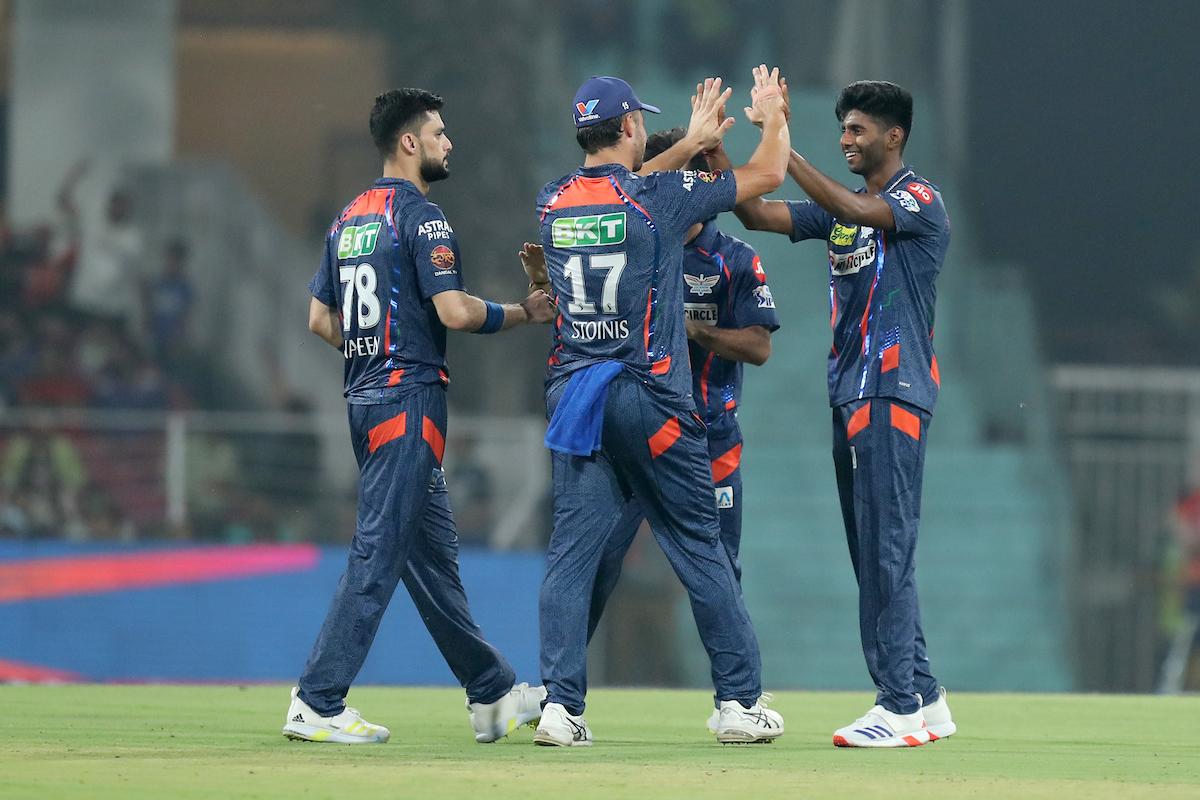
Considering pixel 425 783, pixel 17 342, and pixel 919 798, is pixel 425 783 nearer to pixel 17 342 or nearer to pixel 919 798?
pixel 919 798

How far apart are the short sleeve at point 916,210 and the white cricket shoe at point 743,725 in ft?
5.43

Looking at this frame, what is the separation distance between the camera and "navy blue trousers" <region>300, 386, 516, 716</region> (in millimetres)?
6090

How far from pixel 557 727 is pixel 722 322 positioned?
1881 millimetres

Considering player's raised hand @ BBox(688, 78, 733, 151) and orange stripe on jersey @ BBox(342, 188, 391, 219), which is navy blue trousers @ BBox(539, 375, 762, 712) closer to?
player's raised hand @ BBox(688, 78, 733, 151)

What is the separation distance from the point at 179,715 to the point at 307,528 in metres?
6.21

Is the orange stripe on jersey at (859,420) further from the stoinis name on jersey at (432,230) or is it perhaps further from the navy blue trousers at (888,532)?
the stoinis name on jersey at (432,230)

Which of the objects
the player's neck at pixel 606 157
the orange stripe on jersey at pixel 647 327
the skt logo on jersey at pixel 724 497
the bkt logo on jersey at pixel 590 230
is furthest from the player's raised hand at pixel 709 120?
the skt logo on jersey at pixel 724 497

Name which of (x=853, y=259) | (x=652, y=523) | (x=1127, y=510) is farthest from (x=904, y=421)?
(x=1127, y=510)

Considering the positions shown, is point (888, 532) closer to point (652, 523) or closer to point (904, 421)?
point (904, 421)

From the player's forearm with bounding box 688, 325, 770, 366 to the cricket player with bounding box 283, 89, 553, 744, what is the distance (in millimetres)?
719

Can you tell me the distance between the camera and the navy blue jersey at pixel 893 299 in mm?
6262

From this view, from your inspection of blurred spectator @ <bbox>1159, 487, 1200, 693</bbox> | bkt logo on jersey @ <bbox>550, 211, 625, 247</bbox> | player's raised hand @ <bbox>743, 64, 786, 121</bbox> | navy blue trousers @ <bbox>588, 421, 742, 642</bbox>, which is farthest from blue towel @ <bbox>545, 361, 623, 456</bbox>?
blurred spectator @ <bbox>1159, 487, 1200, 693</bbox>

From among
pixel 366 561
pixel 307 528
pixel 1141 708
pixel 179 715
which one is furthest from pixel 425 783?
pixel 307 528

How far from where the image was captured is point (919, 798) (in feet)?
15.8
